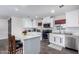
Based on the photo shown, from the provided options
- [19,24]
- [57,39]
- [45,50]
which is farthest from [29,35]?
[57,39]

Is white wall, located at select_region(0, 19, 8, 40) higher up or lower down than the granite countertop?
higher up

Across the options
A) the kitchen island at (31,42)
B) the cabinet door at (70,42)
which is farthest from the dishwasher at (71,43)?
the kitchen island at (31,42)

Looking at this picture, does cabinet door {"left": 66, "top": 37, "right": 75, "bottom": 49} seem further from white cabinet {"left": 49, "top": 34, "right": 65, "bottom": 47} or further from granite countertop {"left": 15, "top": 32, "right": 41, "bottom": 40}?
granite countertop {"left": 15, "top": 32, "right": 41, "bottom": 40}

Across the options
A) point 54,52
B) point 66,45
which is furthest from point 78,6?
point 54,52

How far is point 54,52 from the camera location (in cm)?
152

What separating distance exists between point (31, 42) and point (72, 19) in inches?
33.8

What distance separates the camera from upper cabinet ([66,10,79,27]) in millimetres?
1498

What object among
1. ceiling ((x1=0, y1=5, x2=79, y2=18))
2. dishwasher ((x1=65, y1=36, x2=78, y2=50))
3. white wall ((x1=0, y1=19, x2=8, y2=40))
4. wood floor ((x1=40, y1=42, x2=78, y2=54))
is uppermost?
ceiling ((x1=0, y1=5, x2=79, y2=18))

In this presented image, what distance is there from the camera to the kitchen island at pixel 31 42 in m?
1.56

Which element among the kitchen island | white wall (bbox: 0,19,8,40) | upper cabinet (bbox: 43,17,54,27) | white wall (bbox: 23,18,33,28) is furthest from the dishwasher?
white wall (bbox: 0,19,8,40)

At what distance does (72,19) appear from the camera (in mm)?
1573

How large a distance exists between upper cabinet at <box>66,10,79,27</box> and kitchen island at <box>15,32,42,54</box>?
567mm

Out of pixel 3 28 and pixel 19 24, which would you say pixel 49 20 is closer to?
pixel 19 24

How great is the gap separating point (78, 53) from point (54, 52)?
395 mm
